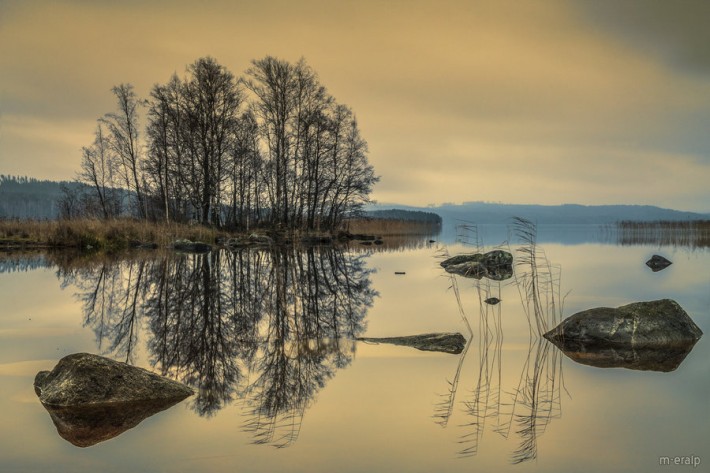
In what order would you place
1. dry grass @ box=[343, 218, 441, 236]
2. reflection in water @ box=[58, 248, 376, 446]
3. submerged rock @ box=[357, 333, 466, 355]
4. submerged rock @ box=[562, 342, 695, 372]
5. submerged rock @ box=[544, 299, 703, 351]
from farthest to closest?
dry grass @ box=[343, 218, 441, 236] < submerged rock @ box=[544, 299, 703, 351] < submerged rock @ box=[357, 333, 466, 355] < submerged rock @ box=[562, 342, 695, 372] < reflection in water @ box=[58, 248, 376, 446]

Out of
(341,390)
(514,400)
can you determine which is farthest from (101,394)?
(514,400)

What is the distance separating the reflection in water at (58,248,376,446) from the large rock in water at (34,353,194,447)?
47cm

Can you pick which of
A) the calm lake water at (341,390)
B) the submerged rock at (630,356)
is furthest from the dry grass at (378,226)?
the submerged rock at (630,356)

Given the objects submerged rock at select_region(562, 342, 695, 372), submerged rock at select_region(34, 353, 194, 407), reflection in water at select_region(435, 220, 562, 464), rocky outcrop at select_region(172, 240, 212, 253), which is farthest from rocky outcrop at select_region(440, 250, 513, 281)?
submerged rock at select_region(34, 353, 194, 407)

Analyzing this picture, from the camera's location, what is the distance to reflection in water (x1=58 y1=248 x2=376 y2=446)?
21.0ft

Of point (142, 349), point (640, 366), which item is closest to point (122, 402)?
point (142, 349)

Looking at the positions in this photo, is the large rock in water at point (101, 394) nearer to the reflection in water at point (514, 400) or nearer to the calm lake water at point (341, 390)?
the calm lake water at point (341, 390)

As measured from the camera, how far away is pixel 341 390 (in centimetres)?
661

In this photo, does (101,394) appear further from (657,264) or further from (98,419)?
(657,264)

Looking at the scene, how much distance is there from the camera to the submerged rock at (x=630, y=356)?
26.2 ft

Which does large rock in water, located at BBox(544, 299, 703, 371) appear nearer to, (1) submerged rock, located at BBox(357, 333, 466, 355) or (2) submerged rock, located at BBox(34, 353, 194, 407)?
(1) submerged rock, located at BBox(357, 333, 466, 355)

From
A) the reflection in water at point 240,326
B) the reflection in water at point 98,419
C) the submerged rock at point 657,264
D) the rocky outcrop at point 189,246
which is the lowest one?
the reflection in water at point 98,419

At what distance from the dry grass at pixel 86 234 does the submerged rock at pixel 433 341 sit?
2749 centimetres

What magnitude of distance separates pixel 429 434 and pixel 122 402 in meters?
3.33
